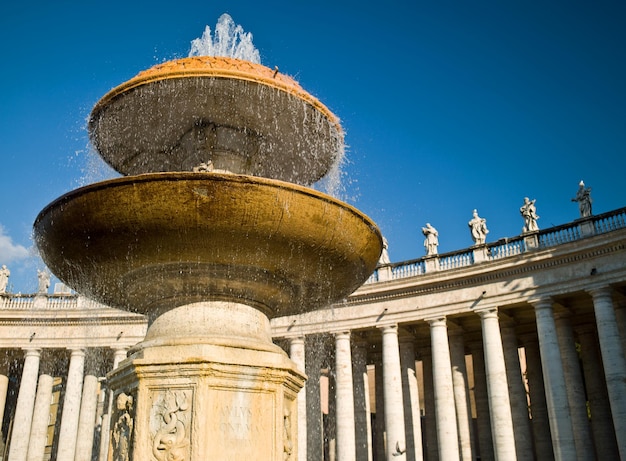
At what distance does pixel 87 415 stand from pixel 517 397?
988 inches

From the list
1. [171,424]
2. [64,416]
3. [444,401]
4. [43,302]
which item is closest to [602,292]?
[444,401]

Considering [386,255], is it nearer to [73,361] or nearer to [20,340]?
[73,361]

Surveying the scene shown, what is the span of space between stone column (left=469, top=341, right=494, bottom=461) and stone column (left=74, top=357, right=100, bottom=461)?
898 inches

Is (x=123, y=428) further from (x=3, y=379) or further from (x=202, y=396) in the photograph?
(x=3, y=379)

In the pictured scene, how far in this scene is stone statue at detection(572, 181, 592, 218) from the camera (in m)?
30.0

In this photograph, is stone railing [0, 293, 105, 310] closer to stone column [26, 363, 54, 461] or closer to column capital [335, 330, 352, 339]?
stone column [26, 363, 54, 461]

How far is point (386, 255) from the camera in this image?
36438mm

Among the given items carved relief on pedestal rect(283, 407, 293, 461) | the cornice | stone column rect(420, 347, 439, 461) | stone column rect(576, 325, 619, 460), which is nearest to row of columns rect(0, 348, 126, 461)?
the cornice

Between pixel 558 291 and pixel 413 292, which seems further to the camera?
pixel 413 292

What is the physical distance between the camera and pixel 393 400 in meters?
32.6

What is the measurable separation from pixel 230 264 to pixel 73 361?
108 feet

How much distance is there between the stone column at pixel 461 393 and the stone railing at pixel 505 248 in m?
4.03

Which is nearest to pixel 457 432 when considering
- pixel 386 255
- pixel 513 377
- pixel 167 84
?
pixel 513 377

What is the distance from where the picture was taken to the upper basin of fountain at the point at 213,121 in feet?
32.9
